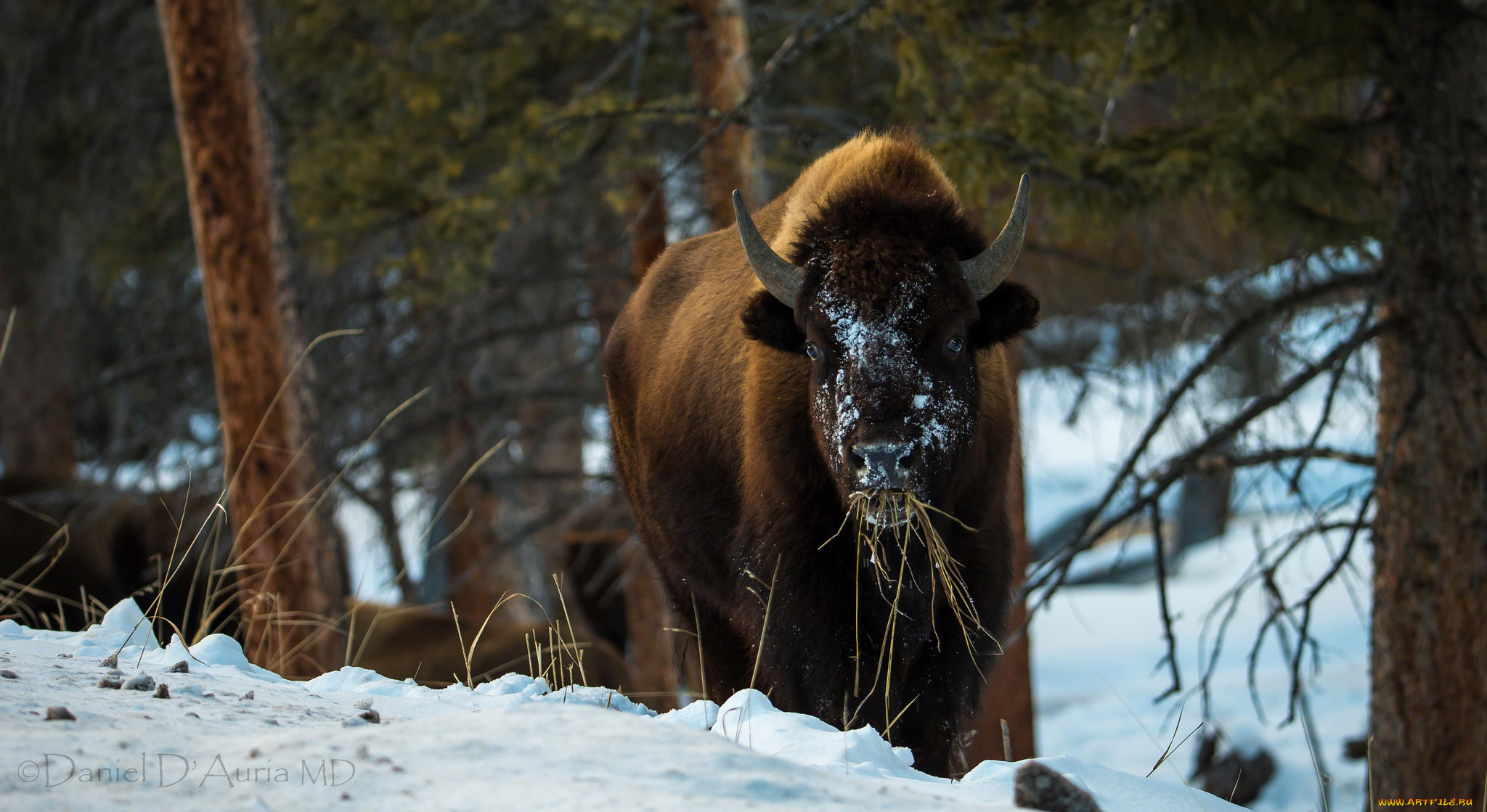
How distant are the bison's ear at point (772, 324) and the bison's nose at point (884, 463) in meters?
0.79

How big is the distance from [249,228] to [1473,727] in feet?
22.5

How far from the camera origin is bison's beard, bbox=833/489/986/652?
364cm

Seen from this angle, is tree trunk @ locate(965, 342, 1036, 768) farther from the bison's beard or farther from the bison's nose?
the bison's nose

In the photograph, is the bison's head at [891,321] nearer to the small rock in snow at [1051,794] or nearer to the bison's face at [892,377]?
the bison's face at [892,377]

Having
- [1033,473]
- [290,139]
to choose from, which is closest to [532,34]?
[290,139]

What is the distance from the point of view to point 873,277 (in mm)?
4020

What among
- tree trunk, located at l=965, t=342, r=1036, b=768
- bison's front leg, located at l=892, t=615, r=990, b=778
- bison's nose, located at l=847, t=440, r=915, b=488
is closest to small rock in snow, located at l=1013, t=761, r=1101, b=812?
bison's nose, located at l=847, t=440, r=915, b=488

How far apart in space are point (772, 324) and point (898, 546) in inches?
37.2

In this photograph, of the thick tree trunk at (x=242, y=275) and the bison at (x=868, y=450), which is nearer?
the bison at (x=868, y=450)

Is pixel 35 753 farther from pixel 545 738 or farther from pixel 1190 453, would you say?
pixel 1190 453

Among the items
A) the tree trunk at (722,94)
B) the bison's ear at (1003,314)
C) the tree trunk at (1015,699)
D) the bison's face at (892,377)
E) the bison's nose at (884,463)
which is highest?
the tree trunk at (722,94)

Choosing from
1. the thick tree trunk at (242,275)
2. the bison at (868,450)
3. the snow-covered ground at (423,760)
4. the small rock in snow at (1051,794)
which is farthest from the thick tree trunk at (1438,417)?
the thick tree trunk at (242,275)

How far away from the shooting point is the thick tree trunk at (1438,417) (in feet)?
18.3

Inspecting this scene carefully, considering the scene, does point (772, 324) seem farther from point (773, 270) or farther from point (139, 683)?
point (139, 683)
